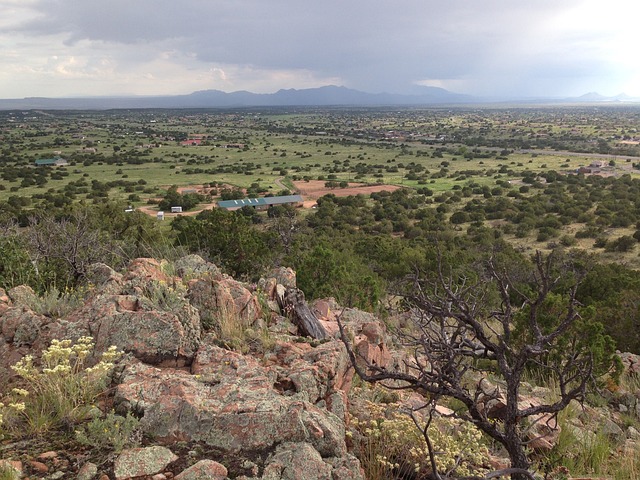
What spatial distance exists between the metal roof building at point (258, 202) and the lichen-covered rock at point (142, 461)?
48.1 metres

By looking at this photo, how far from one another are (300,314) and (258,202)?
153 feet

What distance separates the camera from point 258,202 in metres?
53.5

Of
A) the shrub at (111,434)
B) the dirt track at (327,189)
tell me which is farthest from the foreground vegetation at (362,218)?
the dirt track at (327,189)

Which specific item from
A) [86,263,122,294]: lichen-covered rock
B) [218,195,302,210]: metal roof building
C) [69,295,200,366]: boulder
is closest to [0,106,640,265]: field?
[218,195,302,210]: metal roof building

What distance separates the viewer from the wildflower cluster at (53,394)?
13.2 ft

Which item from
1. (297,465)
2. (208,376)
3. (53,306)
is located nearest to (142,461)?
(297,465)

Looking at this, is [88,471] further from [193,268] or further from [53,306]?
[193,268]

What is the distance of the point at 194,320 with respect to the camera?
231 inches

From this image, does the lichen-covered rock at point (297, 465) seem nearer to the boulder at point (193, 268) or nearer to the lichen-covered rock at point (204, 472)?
the lichen-covered rock at point (204, 472)

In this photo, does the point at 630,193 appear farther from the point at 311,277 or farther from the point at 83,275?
the point at 83,275

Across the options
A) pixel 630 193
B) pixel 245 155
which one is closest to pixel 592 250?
pixel 630 193

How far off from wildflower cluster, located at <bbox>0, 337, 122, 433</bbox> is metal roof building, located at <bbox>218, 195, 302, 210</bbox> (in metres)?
47.0

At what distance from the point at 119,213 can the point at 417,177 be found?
53277 mm

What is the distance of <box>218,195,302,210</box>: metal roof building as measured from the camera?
51.9 meters
